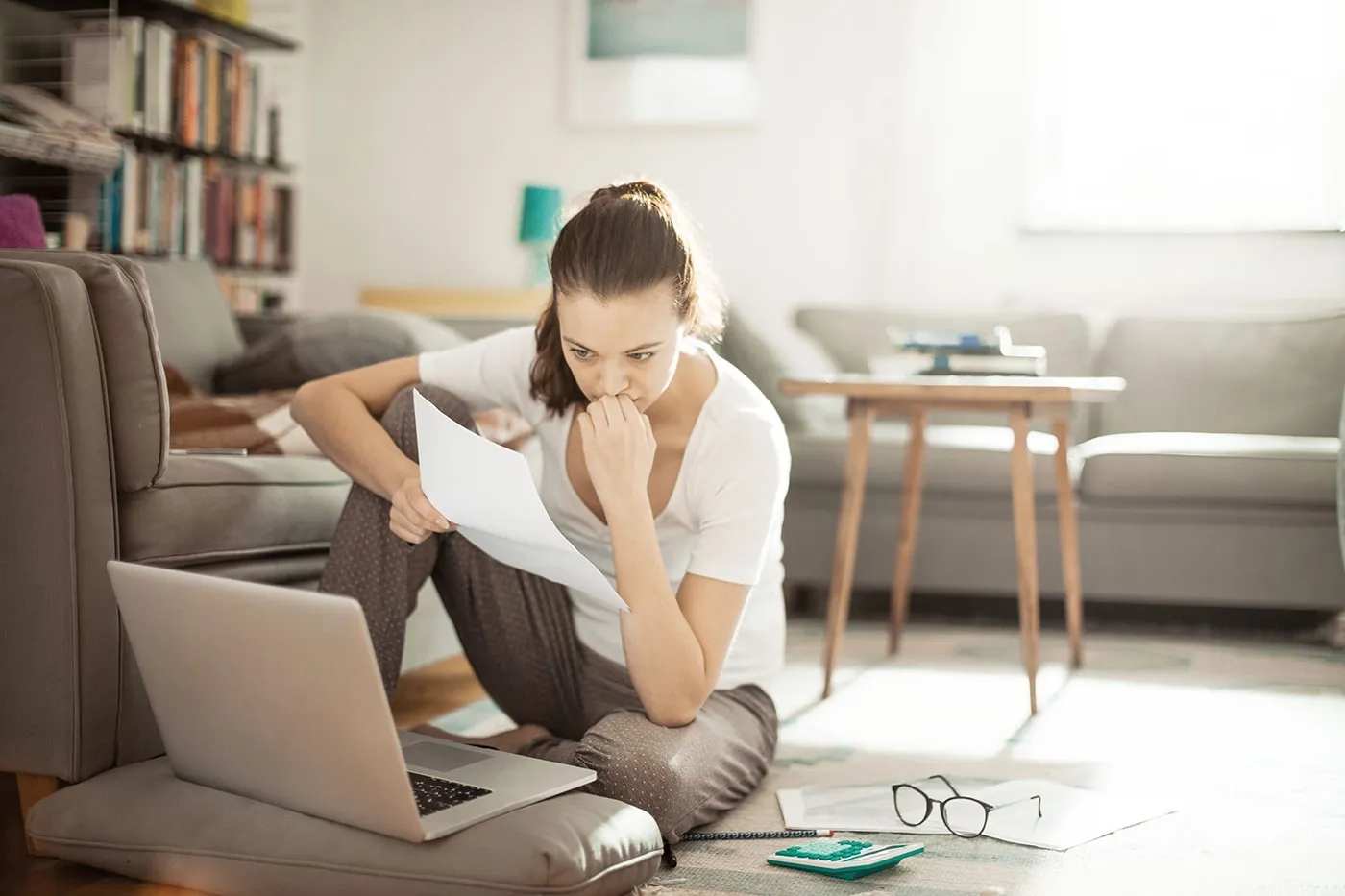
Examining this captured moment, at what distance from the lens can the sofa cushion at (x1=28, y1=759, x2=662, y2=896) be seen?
1196 millimetres

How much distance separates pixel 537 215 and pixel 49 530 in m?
2.79

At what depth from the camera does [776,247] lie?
432 centimetres

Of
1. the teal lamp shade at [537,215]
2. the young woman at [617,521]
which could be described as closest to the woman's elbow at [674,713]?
the young woman at [617,521]

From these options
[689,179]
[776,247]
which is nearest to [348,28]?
[689,179]

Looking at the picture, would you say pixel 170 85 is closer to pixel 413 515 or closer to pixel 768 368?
pixel 768 368

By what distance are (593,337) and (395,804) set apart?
1.59ft

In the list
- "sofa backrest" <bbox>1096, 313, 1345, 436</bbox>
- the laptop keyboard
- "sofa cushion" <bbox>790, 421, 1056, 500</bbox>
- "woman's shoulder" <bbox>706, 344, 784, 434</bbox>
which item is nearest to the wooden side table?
"sofa cushion" <bbox>790, 421, 1056, 500</bbox>

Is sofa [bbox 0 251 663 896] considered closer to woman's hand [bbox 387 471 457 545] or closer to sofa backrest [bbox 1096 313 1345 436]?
woman's hand [bbox 387 471 457 545]

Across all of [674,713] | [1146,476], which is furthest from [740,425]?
[1146,476]

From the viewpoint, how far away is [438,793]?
1.34 metres

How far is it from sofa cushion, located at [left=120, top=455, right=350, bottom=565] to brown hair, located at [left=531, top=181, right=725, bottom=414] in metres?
0.50

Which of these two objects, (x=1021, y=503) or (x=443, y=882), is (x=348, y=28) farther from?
(x=443, y=882)

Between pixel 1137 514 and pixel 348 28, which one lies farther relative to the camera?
pixel 348 28

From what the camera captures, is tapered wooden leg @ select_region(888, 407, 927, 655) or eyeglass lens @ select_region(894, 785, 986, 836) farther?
tapered wooden leg @ select_region(888, 407, 927, 655)
